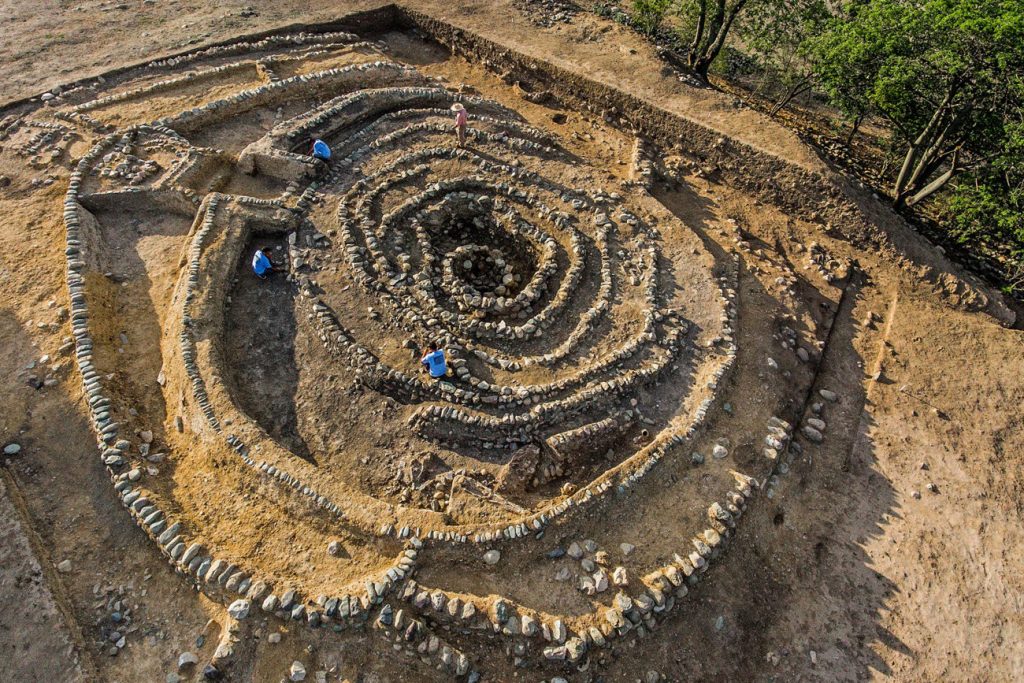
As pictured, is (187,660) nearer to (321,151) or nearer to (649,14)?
(321,151)

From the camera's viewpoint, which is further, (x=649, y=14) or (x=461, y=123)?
(x=649, y=14)

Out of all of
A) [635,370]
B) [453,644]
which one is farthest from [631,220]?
[453,644]

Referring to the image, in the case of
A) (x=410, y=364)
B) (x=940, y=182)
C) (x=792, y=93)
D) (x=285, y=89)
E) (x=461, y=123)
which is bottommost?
(x=410, y=364)

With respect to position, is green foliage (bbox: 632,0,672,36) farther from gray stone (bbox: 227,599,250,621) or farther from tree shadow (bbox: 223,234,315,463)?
gray stone (bbox: 227,599,250,621)

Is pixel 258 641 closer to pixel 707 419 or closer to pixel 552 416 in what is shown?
pixel 552 416

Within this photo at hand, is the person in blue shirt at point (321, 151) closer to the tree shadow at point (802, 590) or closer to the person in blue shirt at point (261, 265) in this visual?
the person in blue shirt at point (261, 265)

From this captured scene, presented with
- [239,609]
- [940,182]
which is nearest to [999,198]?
[940,182]

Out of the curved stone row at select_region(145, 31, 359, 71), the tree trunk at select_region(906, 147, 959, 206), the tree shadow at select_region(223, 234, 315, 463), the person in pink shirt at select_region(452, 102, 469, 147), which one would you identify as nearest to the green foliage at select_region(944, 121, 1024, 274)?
the tree trunk at select_region(906, 147, 959, 206)
